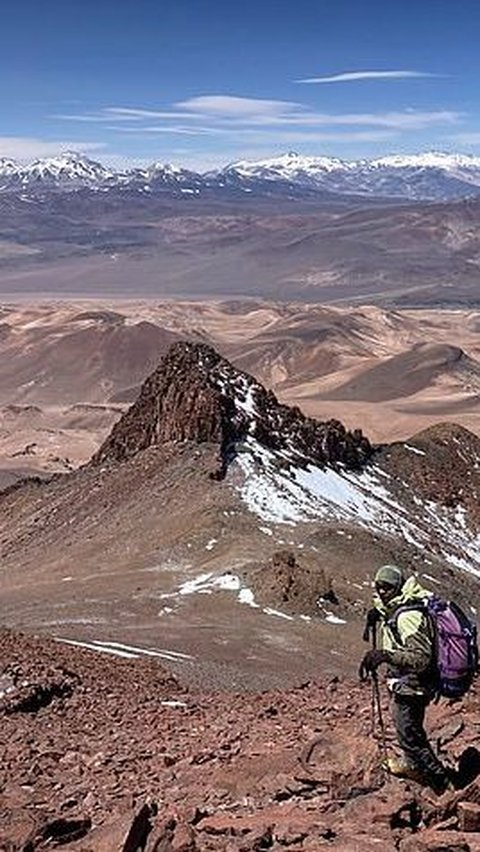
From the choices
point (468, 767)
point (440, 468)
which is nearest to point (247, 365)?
point (440, 468)

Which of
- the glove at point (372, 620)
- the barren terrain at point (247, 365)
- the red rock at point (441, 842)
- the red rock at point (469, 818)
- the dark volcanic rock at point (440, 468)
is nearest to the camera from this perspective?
the red rock at point (441, 842)

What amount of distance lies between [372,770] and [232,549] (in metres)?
22.9

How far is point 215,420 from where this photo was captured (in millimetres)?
40281

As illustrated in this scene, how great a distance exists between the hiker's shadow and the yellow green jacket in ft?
1.75

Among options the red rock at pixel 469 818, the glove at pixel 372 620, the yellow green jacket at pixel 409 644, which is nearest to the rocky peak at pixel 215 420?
the glove at pixel 372 620

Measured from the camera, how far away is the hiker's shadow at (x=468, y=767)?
27.5 feet

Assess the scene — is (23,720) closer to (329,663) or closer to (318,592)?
(329,663)

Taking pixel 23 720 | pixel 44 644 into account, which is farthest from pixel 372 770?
pixel 44 644

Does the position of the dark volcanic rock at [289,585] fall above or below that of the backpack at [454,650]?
below

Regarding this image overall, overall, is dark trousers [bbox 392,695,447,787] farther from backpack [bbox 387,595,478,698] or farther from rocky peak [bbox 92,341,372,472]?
rocky peak [bbox 92,341,372,472]

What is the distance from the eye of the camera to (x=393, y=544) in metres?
35.9

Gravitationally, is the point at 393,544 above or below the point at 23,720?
below

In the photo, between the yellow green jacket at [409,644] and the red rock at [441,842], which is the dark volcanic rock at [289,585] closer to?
the yellow green jacket at [409,644]

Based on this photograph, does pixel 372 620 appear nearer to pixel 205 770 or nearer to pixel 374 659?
pixel 374 659
